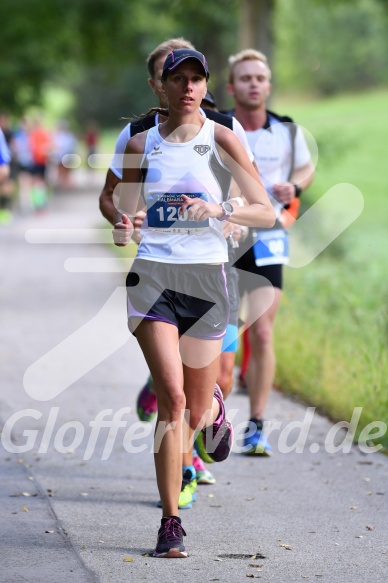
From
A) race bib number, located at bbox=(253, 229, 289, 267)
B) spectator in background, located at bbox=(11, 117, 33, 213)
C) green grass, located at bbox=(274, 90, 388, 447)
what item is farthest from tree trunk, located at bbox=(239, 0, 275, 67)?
spectator in background, located at bbox=(11, 117, 33, 213)

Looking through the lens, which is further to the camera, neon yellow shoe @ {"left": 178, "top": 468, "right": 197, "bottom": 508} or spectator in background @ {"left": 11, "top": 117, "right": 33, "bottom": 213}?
spectator in background @ {"left": 11, "top": 117, "right": 33, "bottom": 213}

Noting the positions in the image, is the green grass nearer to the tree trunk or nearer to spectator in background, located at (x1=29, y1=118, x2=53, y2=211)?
the tree trunk


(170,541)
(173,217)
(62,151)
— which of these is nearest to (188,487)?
(170,541)

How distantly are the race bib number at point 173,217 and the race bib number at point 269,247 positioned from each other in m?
2.16

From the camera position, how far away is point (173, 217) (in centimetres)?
521

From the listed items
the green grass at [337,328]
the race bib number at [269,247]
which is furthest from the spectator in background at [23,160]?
the race bib number at [269,247]

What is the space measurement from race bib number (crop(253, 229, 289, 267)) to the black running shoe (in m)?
2.62

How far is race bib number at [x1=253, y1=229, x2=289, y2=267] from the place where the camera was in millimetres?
7395

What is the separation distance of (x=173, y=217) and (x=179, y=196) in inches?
3.7

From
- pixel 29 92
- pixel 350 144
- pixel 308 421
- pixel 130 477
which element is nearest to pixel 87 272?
pixel 350 144

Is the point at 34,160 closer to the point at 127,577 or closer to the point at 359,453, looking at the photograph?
the point at 359,453

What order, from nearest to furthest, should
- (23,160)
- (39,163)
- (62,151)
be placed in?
(23,160), (39,163), (62,151)

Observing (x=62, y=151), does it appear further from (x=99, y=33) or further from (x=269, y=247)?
(x=269, y=247)

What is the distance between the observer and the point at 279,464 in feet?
23.1
